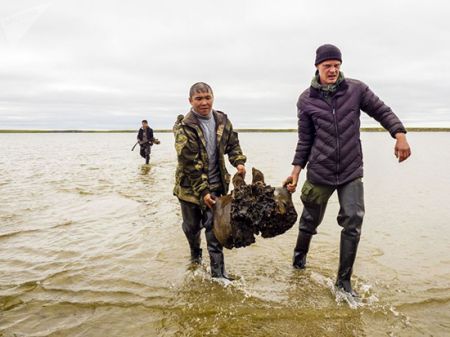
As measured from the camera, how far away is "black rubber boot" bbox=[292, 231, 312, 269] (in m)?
4.69

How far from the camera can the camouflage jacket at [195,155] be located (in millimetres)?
4152

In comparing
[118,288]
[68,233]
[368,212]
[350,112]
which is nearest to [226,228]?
[118,288]

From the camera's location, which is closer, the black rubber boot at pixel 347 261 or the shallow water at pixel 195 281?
the shallow water at pixel 195 281

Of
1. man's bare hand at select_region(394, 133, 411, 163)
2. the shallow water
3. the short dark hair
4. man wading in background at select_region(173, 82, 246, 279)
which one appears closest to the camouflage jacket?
man wading in background at select_region(173, 82, 246, 279)

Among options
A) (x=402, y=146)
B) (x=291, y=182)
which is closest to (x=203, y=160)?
(x=291, y=182)

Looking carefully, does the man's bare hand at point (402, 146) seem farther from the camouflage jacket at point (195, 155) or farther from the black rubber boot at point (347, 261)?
the camouflage jacket at point (195, 155)

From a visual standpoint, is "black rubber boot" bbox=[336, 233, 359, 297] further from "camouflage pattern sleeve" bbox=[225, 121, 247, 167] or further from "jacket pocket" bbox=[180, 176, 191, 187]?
"jacket pocket" bbox=[180, 176, 191, 187]

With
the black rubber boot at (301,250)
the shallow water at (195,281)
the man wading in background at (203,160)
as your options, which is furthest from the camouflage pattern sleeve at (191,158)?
the black rubber boot at (301,250)

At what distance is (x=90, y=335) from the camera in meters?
3.31

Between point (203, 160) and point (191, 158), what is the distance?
0.17 m

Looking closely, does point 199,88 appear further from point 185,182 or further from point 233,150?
point 185,182

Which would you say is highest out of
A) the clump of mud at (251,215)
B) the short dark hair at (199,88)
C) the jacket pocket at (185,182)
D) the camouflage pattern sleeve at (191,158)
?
the short dark hair at (199,88)

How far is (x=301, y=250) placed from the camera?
→ 4.82 metres

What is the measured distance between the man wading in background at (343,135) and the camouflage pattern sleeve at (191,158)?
126cm
